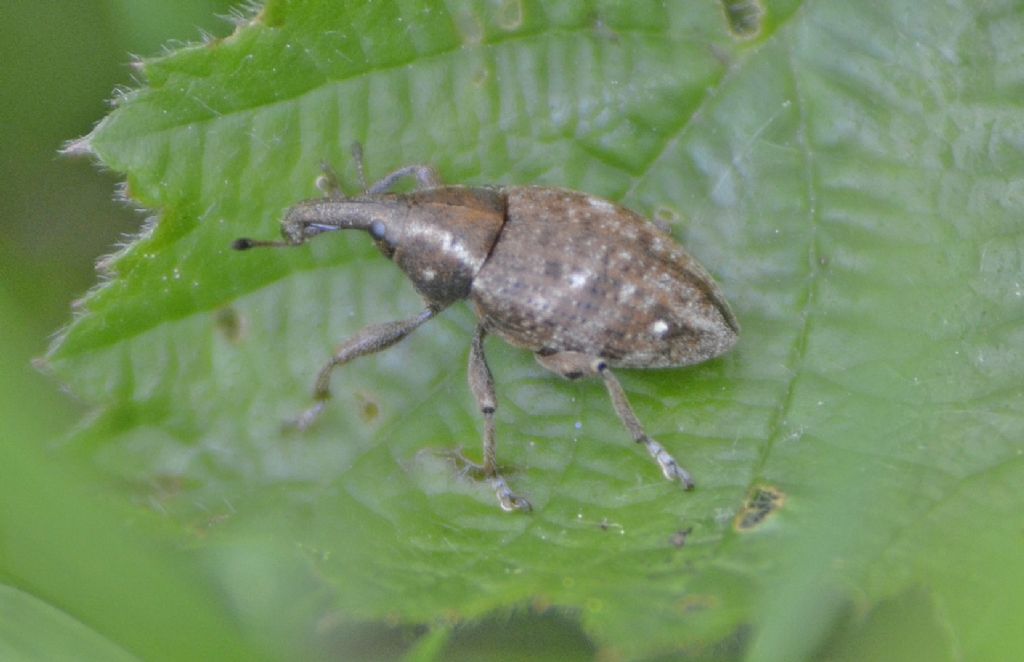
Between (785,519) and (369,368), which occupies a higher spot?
(369,368)

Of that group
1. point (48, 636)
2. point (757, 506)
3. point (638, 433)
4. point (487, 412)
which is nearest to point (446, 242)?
point (487, 412)

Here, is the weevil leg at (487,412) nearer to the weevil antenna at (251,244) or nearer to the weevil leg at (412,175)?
the weevil leg at (412,175)

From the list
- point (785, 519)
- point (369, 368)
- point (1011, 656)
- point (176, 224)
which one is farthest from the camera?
point (369, 368)

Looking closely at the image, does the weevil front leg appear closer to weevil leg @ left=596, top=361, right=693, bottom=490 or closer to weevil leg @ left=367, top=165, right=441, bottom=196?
weevil leg @ left=367, top=165, right=441, bottom=196

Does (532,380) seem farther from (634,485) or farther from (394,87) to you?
(394,87)

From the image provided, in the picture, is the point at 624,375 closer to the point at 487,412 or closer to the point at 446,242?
the point at 487,412

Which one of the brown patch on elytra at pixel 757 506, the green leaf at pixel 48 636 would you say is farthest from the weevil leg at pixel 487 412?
the green leaf at pixel 48 636

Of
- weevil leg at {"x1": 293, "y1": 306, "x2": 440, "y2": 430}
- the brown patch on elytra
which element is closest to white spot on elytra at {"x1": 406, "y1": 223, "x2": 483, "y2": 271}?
weevil leg at {"x1": 293, "y1": 306, "x2": 440, "y2": 430}

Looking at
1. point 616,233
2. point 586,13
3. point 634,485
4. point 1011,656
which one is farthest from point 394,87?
point 1011,656
